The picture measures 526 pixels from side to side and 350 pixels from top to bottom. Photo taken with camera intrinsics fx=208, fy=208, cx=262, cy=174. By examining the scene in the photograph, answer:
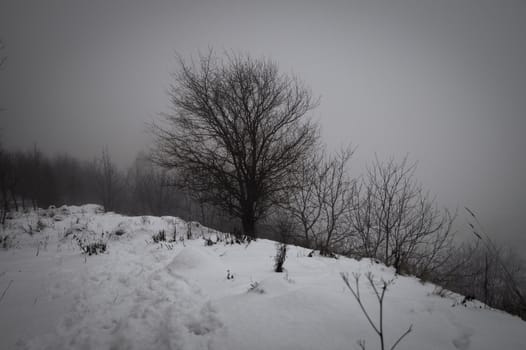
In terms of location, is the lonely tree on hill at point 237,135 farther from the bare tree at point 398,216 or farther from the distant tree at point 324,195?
the bare tree at point 398,216

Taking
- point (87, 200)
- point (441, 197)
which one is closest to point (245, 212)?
point (87, 200)

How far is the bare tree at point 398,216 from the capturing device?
20.0ft

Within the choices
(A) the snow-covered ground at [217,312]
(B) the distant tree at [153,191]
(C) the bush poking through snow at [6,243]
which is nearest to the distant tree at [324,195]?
(A) the snow-covered ground at [217,312]

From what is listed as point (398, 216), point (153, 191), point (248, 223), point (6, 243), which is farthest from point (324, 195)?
point (153, 191)

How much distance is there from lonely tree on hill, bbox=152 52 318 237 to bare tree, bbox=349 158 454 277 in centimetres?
293

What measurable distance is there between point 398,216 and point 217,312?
21.2ft

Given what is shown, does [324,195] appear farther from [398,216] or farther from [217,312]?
[217,312]

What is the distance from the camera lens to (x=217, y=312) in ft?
5.97

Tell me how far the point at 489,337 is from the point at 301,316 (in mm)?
1496

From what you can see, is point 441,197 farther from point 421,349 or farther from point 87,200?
point 87,200

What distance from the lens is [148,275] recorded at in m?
2.65

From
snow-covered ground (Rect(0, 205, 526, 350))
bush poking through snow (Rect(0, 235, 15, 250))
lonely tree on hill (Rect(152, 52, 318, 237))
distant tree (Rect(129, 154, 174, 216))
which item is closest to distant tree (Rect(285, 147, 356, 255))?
lonely tree on hill (Rect(152, 52, 318, 237))

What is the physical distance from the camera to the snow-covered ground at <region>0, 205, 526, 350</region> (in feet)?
5.06

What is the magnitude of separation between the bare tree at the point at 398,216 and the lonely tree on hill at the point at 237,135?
2.93m
